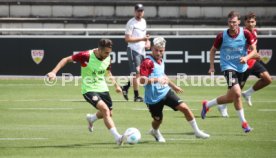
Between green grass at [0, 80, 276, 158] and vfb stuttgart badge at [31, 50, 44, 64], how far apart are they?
191 inches

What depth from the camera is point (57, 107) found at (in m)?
19.4

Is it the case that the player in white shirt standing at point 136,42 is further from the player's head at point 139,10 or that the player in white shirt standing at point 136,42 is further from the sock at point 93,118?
the sock at point 93,118

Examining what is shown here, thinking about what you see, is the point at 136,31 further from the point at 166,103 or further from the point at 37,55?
the point at 166,103

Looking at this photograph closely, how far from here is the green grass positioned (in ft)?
40.7

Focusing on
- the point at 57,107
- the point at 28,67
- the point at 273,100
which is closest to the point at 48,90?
the point at 28,67

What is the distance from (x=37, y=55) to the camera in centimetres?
2745

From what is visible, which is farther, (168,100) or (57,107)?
(57,107)

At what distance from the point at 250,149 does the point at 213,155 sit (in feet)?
2.79

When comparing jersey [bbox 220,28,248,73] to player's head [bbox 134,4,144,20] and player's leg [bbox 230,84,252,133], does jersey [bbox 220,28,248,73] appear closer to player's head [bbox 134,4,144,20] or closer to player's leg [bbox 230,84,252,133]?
player's leg [bbox 230,84,252,133]

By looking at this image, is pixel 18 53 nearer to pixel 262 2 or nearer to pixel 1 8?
pixel 1 8

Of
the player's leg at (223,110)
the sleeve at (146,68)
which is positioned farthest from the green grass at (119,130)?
the sleeve at (146,68)

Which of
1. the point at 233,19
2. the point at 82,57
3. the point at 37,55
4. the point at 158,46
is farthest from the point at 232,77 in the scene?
the point at 37,55

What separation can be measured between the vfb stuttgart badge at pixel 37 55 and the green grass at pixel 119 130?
4855mm

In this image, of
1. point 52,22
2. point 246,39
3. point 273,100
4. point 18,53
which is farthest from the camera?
point 52,22
